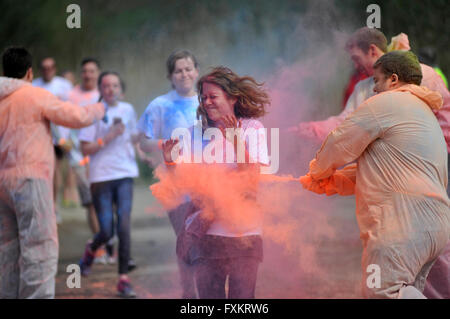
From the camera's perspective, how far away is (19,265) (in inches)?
182

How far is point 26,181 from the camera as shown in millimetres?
4520

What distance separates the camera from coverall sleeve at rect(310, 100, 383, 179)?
131 inches

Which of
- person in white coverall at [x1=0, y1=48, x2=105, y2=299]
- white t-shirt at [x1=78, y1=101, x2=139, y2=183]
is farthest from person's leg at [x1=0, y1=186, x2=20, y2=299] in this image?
white t-shirt at [x1=78, y1=101, x2=139, y2=183]

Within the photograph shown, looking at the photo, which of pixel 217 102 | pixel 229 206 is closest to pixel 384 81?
pixel 217 102

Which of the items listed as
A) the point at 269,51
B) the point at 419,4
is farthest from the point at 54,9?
the point at 419,4

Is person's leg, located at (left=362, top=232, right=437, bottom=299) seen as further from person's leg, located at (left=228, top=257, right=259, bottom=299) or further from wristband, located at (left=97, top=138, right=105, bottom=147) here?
wristband, located at (left=97, top=138, right=105, bottom=147)

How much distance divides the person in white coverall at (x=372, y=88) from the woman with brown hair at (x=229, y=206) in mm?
640

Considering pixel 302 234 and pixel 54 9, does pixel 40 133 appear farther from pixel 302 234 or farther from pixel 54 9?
pixel 54 9

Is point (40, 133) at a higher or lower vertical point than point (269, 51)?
lower

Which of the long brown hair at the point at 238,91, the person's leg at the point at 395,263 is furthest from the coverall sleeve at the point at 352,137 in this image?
the long brown hair at the point at 238,91

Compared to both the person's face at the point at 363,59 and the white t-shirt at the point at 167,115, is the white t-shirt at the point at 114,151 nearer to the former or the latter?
the white t-shirt at the point at 167,115

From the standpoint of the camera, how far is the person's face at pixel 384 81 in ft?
11.5

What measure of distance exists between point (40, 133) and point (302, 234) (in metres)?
2.13

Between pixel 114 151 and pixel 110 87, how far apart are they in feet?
2.08
